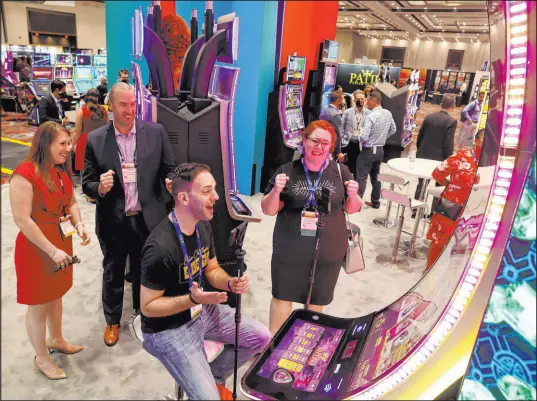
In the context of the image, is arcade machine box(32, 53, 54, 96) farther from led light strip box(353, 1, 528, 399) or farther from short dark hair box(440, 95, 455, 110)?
led light strip box(353, 1, 528, 399)

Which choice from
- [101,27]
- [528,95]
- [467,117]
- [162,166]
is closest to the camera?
[528,95]

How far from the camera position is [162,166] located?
2430 millimetres

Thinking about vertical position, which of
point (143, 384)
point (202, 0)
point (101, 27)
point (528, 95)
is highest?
point (101, 27)

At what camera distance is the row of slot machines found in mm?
9516

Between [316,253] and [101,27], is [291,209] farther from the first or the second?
[101,27]

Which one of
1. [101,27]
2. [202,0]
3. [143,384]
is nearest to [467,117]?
[202,0]

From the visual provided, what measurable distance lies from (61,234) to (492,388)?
1.93m

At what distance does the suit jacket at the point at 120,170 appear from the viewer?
7.61 ft

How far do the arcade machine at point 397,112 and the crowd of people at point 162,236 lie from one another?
574cm

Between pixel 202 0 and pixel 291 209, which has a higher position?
pixel 202 0

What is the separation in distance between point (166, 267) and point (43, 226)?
80cm

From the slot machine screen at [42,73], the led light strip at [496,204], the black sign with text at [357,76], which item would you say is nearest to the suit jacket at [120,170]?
the led light strip at [496,204]

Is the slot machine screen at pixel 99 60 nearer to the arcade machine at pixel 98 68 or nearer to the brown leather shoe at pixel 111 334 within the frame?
the arcade machine at pixel 98 68

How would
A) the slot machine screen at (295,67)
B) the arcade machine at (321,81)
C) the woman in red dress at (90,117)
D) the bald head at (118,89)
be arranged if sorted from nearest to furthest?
the bald head at (118,89) < the woman in red dress at (90,117) < the slot machine screen at (295,67) < the arcade machine at (321,81)
